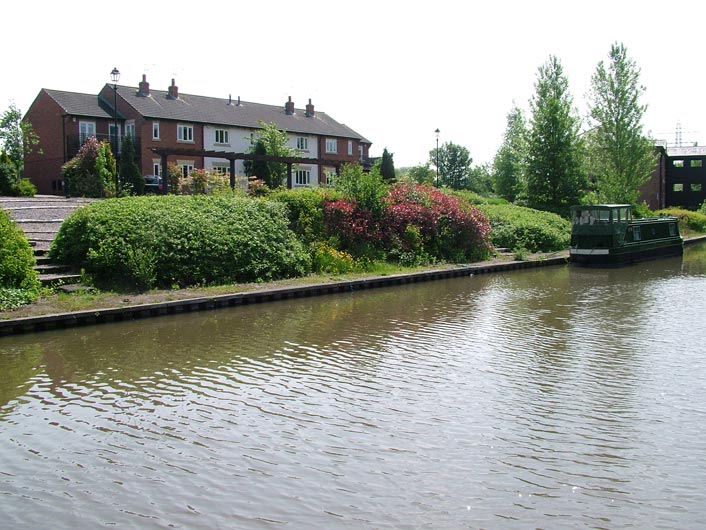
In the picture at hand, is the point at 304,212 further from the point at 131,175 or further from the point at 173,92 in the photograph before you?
the point at 173,92

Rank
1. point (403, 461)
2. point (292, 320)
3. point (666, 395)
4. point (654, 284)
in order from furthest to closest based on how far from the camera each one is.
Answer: point (654, 284) < point (292, 320) < point (666, 395) < point (403, 461)

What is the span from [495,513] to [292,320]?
9.94m

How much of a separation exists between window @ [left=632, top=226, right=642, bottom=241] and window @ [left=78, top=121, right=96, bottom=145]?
34.6m

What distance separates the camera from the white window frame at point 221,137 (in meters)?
50.8

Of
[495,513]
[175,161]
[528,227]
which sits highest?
[175,161]

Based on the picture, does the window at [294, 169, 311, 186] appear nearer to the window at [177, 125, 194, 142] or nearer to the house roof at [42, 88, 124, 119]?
the window at [177, 125, 194, 142]

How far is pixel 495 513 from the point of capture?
19.1 ft

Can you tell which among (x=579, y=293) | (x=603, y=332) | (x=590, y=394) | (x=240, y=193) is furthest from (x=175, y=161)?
(x=590, y=394)

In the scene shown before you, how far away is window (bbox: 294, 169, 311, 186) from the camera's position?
5492 cm

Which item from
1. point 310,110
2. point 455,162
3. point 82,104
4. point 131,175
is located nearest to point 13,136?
point 82,104

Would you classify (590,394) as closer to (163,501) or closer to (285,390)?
(285,390)

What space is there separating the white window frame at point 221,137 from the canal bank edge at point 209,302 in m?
30.2

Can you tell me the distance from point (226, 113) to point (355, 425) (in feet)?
158

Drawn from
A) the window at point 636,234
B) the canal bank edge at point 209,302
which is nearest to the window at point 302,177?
the window at point 636,234
